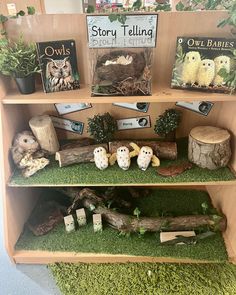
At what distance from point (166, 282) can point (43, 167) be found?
76 cm

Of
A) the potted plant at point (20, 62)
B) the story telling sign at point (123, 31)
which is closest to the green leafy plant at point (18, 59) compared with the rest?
the potted plant at point (20, 62)

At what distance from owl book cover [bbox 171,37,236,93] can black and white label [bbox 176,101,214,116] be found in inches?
9.1

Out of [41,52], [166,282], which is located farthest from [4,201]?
[166,282]

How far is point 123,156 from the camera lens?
3.80 ft

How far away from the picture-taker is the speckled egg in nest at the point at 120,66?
3.29ft

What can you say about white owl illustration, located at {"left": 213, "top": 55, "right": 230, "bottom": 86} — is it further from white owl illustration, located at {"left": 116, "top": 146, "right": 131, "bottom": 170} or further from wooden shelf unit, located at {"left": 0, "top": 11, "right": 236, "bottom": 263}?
white owl illustration, located at {"left": 116, "top": 146, "right": 131, "bottom": 170}

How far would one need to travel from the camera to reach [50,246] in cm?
126

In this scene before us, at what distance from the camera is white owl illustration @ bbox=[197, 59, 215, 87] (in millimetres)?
956

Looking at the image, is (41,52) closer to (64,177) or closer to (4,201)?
(64,177)

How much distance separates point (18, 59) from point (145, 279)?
107cm

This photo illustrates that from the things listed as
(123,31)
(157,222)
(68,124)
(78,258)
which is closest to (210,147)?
(157,222)

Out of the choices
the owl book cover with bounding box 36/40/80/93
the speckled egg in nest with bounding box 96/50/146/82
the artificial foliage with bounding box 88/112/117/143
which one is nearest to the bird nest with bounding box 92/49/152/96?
the speckled egg in nest with bounding box 96/50/146/82

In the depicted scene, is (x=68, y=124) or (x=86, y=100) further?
(x=68, y=124)

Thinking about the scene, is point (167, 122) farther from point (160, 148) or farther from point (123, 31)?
point (123, 31)
